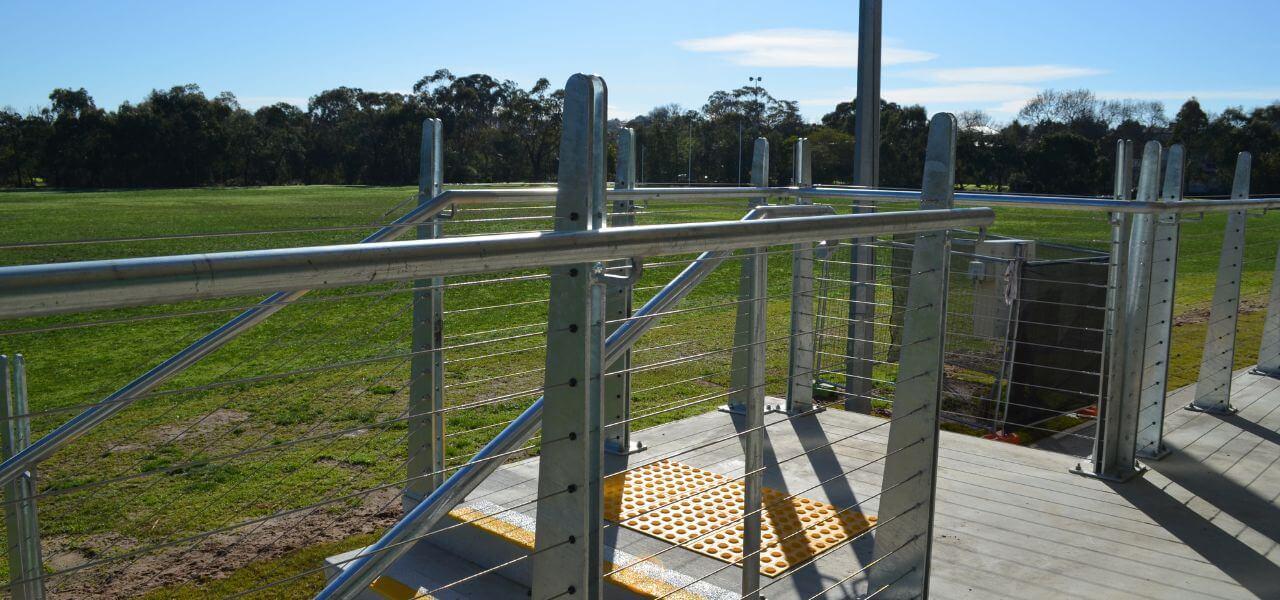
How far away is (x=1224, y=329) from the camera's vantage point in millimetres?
5582

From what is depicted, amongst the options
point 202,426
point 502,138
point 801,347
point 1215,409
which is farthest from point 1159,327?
point 502,138

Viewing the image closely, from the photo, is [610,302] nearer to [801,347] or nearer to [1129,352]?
[801,347]

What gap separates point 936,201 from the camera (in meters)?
2.57

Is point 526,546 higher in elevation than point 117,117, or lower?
lower

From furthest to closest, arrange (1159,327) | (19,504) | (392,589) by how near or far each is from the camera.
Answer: (1159,327) < (392,589) < (19,504)

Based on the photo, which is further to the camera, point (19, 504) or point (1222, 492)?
point (1222, 492)

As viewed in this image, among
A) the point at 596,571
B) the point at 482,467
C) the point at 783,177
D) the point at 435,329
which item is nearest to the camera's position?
the point at 596,571

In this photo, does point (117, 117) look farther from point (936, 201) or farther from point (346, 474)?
point (936, 201)

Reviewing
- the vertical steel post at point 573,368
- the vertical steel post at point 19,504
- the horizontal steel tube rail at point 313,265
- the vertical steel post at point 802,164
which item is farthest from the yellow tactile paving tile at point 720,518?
the vertical steel post at point 802,164

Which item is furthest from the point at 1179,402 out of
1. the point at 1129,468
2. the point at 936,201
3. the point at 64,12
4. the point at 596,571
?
the point at 64,12

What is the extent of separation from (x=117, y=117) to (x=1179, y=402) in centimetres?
4738

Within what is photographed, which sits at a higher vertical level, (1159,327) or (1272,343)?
(1159,327)

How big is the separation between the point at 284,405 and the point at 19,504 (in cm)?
386

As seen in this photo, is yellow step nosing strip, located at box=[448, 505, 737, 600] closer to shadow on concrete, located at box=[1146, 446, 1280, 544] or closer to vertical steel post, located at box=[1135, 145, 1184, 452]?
shadow on concrete, located at box=[1146, 446, 1280, 544]
